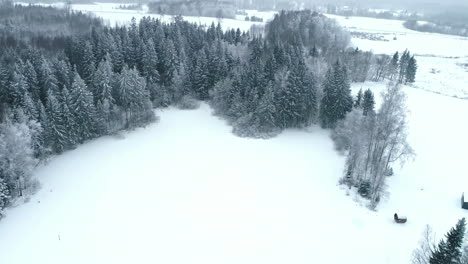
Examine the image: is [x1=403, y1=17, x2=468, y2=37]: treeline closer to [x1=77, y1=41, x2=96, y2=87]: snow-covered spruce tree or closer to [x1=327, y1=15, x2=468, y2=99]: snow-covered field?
[x1=327, y1=15, x2=468, y2=99]: snow-covered field

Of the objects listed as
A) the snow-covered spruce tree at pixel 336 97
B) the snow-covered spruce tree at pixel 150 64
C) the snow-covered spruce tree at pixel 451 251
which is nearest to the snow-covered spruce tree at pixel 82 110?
the snow-covered spruce tree at pixel 150 64

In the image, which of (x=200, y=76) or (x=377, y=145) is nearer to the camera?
(x=377, y=145)

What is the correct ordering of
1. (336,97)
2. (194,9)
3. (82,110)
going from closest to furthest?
1. (82,110)
2. (336,97)
3. (194,9)

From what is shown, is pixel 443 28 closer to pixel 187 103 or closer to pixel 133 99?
pixel 187 103

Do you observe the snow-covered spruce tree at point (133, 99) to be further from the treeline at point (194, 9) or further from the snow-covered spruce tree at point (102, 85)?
the treeline at point (194, 9)

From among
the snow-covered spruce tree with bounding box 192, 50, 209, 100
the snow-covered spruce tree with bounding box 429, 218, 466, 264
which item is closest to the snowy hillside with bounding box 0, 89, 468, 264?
the snow-covered spruce tree with bounding box 429, 218, 466, 264

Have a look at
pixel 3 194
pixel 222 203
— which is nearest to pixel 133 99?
pixel 3 194
